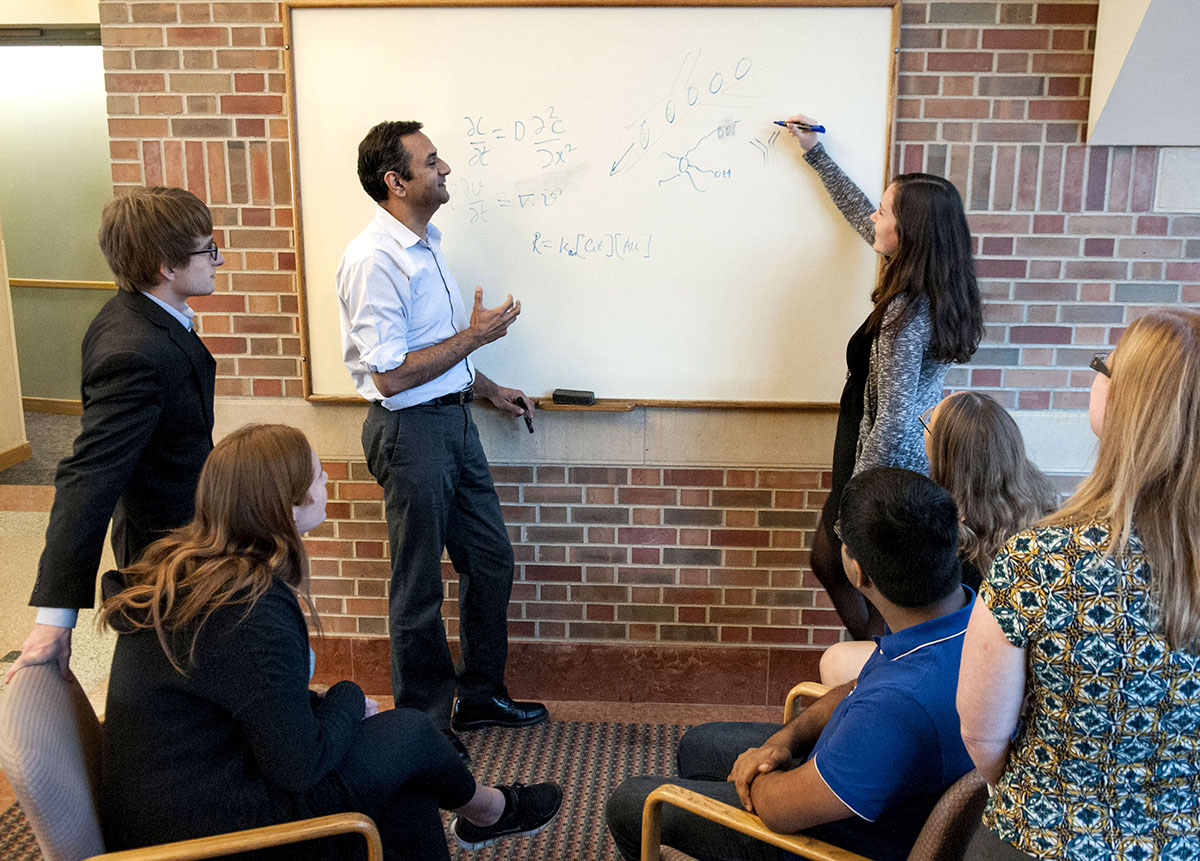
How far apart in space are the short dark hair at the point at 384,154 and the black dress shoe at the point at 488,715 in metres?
1.59

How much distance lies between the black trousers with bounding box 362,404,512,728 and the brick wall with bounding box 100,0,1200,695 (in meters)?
0.23

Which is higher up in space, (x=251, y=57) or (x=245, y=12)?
(x=245, y=12)

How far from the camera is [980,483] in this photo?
2.03 meters

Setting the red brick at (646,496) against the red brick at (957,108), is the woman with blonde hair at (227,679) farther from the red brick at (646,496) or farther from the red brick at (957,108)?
the red brick at (957,108)

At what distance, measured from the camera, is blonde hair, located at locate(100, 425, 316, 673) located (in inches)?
62.7

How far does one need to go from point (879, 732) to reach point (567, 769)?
162cm

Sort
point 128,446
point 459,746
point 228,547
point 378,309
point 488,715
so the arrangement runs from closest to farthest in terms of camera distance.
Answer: point 228,547 → point 128,446 → point 378,309 → point 459,746 → point 488,715

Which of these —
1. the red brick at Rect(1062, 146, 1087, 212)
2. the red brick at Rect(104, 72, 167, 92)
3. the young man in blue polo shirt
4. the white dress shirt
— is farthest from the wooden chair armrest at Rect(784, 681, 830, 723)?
the red brick at Rect(104, 72, 167, 92)

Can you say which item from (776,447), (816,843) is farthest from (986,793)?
(776,447)

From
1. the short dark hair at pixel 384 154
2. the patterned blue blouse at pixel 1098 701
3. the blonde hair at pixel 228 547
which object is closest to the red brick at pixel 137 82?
the short dark hair at pixel 384 154

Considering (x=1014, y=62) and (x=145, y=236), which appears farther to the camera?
(x=1014, y=62)

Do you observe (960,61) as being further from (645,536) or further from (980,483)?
(645,536)

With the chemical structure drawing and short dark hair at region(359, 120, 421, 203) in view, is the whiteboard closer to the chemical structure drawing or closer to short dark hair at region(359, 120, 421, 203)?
the chemical structure drawing

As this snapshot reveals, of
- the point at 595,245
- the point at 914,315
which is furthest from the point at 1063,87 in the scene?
the point at 595,245
